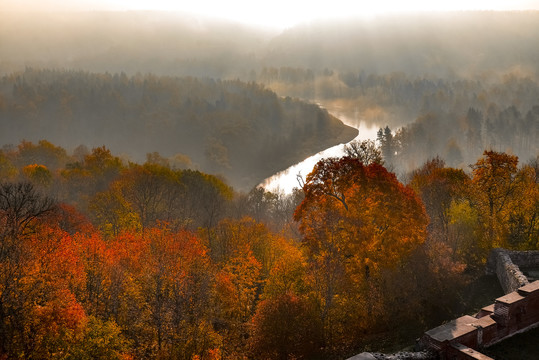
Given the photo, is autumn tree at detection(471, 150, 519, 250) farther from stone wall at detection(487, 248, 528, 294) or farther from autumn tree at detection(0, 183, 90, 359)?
autumn tree at detection(0, 183, 90, 359)

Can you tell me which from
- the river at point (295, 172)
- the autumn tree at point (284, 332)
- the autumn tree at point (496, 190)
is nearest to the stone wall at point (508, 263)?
the autumn tree at point (496, 190)

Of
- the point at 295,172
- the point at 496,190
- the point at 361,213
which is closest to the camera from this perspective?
the point at 361,213

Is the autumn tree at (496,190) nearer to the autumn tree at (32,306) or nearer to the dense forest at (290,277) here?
the dense forest at (290,277)

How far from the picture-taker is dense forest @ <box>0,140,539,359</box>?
22719 millimetres

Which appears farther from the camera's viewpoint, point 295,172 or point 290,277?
point 295,172

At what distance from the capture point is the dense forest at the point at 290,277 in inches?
894

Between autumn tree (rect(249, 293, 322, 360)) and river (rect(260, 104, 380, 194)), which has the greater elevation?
river (rect(260, 104, 380, 194))

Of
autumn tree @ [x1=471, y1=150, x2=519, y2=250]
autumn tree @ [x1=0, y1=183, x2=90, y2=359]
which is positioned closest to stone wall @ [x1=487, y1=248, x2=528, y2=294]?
autumn tree @ [x1=471, y1=150, x2=519, y2=250]

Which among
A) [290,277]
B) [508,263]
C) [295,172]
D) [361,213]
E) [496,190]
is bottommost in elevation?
[290,277]

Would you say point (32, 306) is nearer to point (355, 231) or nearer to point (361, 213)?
point (355, 231)

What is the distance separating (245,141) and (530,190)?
14626 cm

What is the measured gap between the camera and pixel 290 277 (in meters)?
31.2

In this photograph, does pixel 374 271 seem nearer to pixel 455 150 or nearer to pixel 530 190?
pixel 530 190

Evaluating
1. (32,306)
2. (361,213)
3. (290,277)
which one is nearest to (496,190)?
(361,213)
